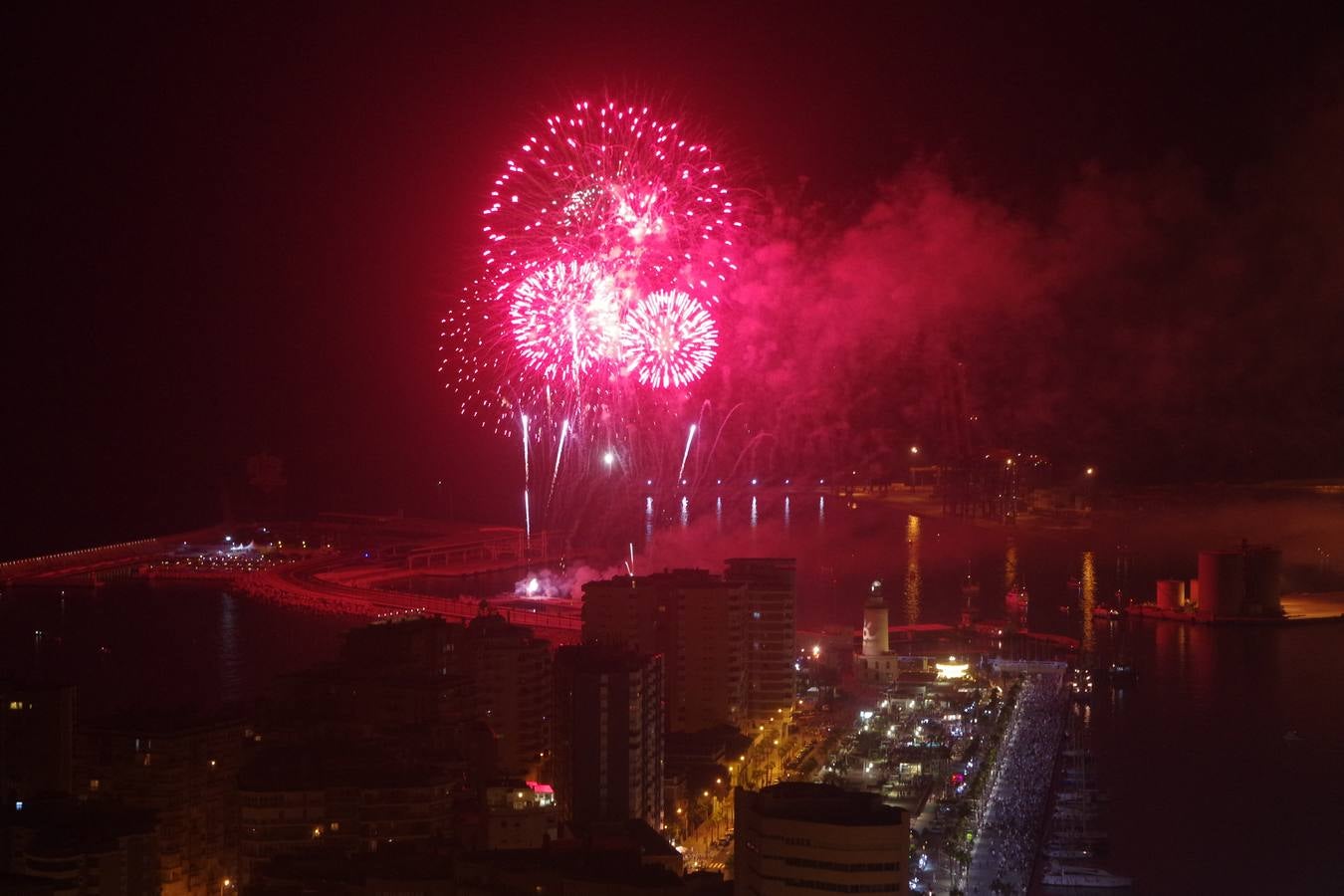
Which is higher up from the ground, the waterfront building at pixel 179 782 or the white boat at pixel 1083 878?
the waterfront building at pixel 179 782

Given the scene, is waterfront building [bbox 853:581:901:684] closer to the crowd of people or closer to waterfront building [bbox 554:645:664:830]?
the crowd of people

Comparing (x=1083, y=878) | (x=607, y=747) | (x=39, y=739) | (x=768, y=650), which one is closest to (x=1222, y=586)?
(x=768, y=650)

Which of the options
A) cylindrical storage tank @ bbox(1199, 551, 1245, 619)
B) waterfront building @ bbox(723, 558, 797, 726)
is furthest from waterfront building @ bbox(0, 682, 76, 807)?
cylindrical storage tank @ bbox(1199, 551, 1245, 619)

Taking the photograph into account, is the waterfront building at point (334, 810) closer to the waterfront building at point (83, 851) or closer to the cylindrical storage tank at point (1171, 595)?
the waterfront building at point (83, 851)

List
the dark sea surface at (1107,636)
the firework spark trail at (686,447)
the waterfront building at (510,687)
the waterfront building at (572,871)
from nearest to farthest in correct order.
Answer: the waterfront building at (572,871)
the dark sea surface at (1107,636)
the waterfront building at (510,687)
the firework spark trail at (686,447)

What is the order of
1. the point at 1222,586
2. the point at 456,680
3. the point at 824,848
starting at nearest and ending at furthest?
the point at 824,848, the point at 456,680, the point at 1222,586

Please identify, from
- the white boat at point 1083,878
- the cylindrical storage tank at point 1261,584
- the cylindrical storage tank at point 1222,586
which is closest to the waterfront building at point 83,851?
the white boat at point 1083,878

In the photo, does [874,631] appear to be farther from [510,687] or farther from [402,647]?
[402,647]
